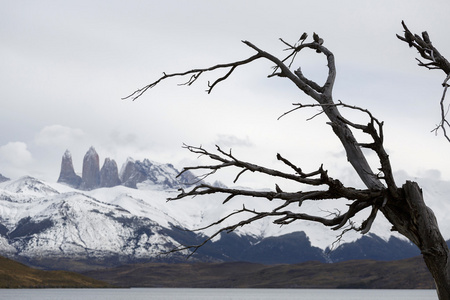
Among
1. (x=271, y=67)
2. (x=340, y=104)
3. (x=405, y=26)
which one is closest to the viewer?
(x=340, y=104)

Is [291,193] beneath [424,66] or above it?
beneath

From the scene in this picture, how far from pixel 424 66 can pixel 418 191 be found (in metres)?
2.11

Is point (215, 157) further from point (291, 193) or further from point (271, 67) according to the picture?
point (271, 67)

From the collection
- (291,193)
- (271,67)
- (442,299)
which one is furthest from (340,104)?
(442,299)

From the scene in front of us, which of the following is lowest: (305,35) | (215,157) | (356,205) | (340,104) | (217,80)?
(356,205)

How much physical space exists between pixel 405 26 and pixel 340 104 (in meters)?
1.87

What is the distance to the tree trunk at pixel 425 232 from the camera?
938cm

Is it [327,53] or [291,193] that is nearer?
[291,193]

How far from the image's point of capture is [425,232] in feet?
31.1

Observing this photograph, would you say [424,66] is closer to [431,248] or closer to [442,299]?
[431,248]

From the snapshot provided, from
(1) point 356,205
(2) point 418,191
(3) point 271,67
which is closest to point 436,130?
(2) point 418,191

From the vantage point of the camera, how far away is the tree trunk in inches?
369

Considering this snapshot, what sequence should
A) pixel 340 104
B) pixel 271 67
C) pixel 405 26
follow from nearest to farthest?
pixel 340 104
pixel 405 26
pixel 271 67

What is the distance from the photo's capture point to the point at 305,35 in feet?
36.8
